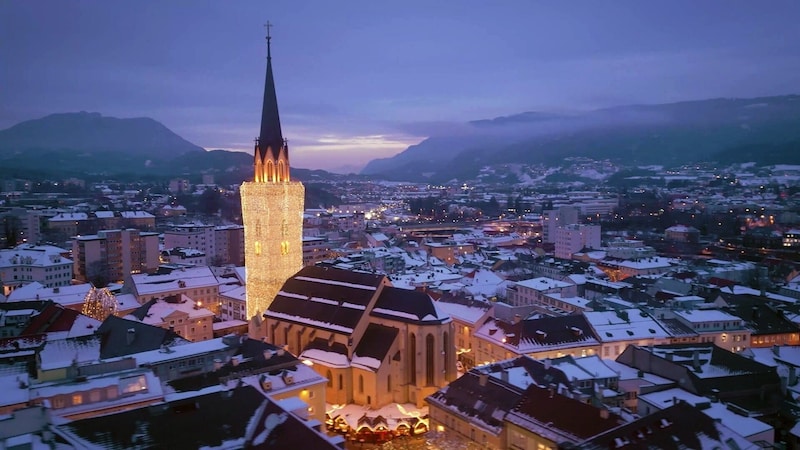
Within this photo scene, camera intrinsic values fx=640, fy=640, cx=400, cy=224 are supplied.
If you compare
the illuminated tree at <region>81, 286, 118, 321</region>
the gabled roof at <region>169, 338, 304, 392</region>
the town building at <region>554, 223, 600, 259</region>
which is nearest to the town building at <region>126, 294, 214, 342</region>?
the illuminated tree at <region>81, 286, 118, 321</region>

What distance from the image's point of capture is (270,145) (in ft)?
147

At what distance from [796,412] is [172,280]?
157 ft

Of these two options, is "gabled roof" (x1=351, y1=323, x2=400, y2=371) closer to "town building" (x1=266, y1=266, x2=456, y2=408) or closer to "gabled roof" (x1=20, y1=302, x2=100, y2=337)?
"town building" (x1=266, y1=266, x2=456, y2=408)

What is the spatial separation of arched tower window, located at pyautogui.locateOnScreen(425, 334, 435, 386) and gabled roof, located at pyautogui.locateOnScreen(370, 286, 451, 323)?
3.59ft

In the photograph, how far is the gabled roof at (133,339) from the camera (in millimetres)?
35094

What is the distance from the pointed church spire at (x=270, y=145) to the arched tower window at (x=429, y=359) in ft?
54.1

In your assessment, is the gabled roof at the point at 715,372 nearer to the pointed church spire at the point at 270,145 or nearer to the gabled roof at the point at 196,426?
the gabled roof at the point at 196,426

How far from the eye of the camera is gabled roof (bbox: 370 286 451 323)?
36812 millimetres

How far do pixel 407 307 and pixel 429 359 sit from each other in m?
3.25

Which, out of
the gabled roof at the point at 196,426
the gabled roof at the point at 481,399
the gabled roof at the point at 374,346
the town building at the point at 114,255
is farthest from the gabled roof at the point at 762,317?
the town building at the point at 114,255

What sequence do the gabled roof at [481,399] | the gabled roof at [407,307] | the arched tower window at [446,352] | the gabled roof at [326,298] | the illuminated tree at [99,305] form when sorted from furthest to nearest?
the illuminated tree at [99,305]
the gabled roof at [326,298]
the arched tower window at [446,352]
the gabled roof at [407,307]
the gabled roof at [481,399]

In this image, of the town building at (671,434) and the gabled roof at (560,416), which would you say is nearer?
the town building at (671,434)

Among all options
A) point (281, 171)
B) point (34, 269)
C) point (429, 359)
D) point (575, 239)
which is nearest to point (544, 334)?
point (429, 359)

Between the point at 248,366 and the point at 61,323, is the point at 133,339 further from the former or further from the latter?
the point at 248,366
